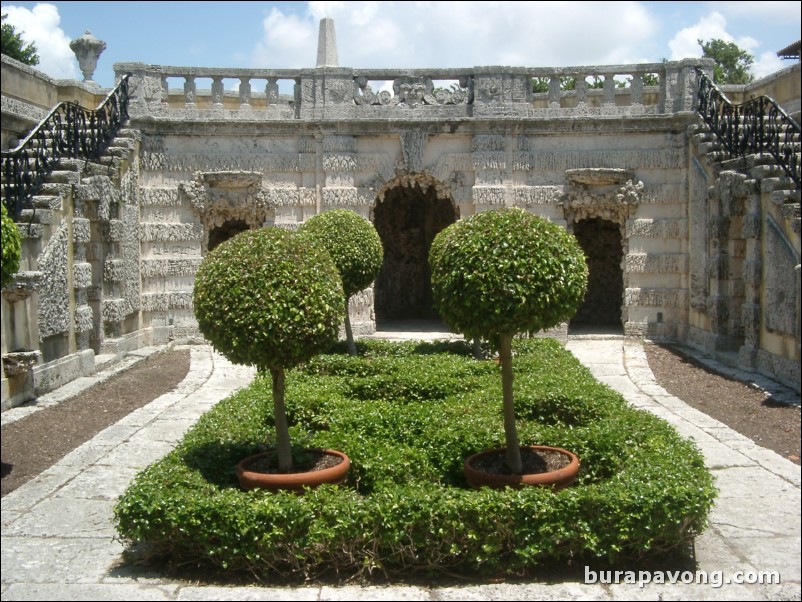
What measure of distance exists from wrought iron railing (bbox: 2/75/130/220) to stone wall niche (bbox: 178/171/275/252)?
5.97 feet

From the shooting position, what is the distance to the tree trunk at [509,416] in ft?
22.8

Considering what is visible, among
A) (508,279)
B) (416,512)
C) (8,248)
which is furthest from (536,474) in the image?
(8,248)

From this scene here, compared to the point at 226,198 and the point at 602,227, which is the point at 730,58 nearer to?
the point at 602,227

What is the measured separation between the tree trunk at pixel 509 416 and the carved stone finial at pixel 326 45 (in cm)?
1207

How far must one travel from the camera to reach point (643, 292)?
16.4m

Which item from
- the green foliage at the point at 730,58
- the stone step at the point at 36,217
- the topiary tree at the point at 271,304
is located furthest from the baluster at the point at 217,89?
the green foliage at the point at 730,58

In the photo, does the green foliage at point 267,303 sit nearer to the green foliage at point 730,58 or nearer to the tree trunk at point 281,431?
the tree trunk at point 281,431

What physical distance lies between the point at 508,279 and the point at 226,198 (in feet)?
35.6

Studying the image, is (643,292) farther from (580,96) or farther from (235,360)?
(235,360)

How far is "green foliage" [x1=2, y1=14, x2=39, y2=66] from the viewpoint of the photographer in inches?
805

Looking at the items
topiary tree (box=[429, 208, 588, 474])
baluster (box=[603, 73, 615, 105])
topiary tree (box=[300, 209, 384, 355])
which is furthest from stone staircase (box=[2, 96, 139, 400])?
baluster (box=[603, 73, 615, 105])

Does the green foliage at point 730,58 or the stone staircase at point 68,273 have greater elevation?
the green foliage at point 730,58

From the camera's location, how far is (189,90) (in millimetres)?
16422

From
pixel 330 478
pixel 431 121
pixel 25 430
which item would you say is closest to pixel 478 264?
pixel 330 478
